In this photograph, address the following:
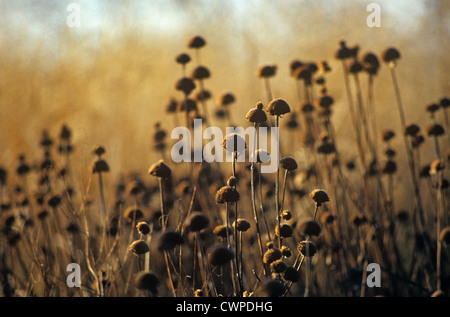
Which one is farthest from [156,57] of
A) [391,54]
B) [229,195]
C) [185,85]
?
[229,195]

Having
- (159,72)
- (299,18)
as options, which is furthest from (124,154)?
(299,18)

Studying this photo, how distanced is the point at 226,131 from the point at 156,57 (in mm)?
3580

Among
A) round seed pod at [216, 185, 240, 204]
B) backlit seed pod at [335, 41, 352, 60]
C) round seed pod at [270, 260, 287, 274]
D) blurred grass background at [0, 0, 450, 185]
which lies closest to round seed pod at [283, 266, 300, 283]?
round seed pod at [270, 260, 287, 274]

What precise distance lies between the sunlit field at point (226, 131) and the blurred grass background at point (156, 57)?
0.06 ft

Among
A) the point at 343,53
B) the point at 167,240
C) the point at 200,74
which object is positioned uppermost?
the point at 343,53

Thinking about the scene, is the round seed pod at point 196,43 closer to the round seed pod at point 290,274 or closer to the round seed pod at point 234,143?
the round seed pod at point 234,143

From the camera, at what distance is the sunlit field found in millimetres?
2426

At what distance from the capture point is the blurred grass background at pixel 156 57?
169 inches

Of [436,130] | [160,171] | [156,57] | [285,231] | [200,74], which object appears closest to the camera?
[285,231]

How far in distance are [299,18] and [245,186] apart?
241cm

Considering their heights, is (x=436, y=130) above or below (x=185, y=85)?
below

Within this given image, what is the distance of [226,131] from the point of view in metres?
2.28

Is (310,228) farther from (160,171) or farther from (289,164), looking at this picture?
(160,171)

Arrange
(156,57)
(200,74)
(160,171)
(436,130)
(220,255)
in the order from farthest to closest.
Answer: (156,57) < (200,74) < (436,130) < (160,171) < (220,255)
